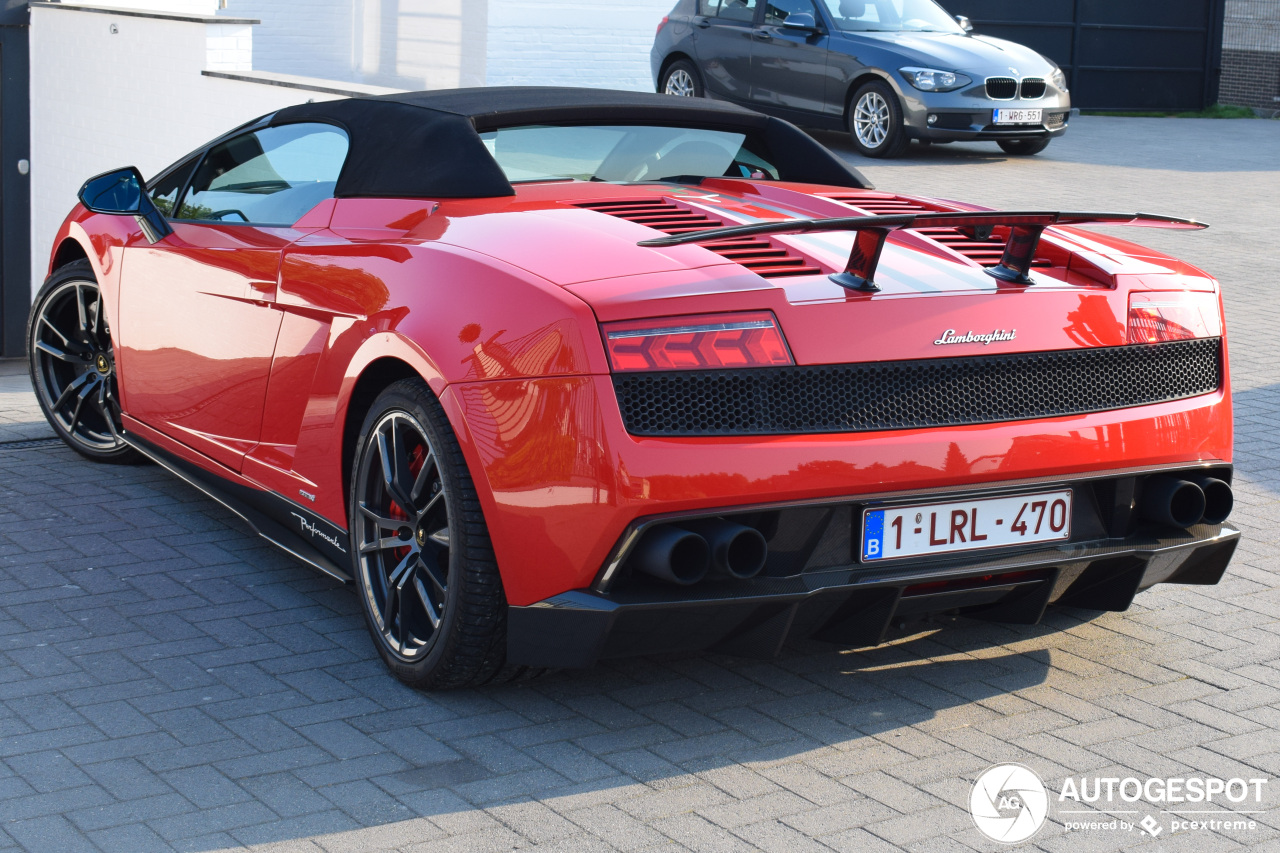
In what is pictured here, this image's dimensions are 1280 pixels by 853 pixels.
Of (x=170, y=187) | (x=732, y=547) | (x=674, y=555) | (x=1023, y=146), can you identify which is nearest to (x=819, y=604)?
(x=732, y=547)

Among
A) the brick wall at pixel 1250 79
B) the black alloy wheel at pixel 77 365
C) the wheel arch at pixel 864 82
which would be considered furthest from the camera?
the brick wall at pixel 1250 79

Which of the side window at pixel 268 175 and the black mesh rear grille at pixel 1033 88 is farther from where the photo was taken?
the black mesh rear grille at pixel 1033 88

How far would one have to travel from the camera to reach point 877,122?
14984 millimetres

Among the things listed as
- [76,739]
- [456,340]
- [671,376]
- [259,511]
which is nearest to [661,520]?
[671,376]

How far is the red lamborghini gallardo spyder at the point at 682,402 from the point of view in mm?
3176

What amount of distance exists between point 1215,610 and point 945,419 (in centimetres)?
154

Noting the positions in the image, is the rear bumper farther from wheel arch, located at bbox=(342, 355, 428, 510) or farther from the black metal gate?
the black metal gate

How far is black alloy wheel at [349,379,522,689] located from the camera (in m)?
3.44

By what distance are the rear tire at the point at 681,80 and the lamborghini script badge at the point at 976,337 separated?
1337 cm

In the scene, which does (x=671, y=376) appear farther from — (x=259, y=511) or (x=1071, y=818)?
(x=259, y=511)

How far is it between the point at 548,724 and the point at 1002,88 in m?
12.3

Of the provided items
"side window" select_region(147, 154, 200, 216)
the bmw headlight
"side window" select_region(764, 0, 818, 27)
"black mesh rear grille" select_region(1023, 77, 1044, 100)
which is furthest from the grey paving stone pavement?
"side window" select_region(764, 0, 818, 27)

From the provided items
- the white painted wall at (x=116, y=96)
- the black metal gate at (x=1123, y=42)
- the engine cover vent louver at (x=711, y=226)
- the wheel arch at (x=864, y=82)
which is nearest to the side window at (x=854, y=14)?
the wheel arch at (x=864, y=82)

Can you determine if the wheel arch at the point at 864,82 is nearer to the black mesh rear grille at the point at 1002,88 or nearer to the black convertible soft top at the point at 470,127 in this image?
the black mesh rear grille at the point at 1002,88
